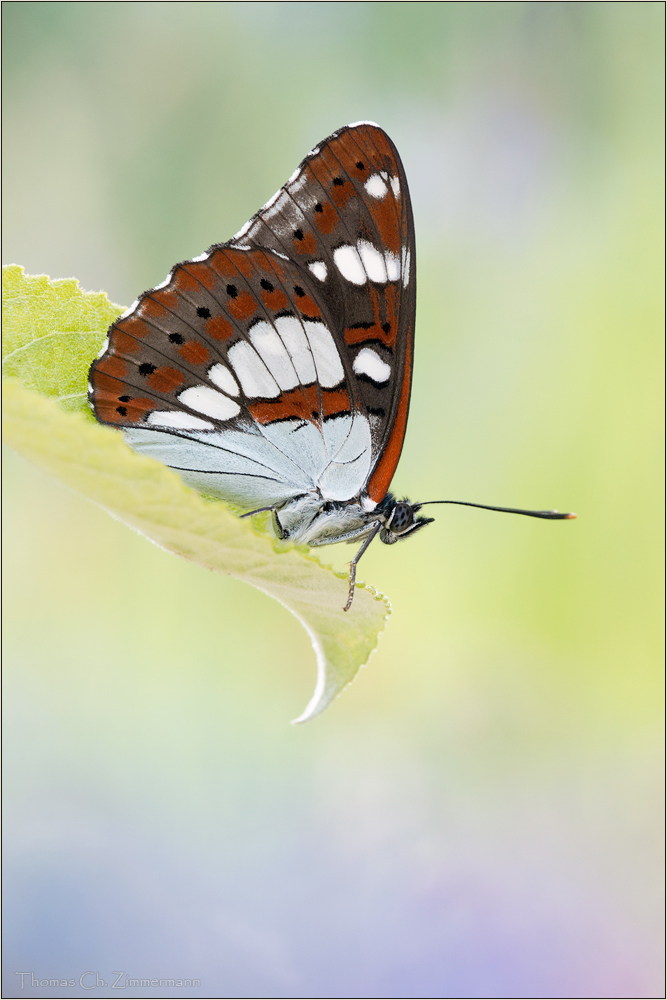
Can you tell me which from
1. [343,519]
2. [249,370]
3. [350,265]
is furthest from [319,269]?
[343,519]

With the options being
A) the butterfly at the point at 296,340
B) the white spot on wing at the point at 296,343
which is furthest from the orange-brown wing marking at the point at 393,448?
the white spot on wing at the point at 296,343

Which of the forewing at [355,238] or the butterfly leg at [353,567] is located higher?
the forewing at [355,238]

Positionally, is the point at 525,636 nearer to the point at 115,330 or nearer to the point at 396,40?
the point at 115,330

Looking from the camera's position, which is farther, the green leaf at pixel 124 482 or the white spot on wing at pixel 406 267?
the white spot on wing at pixel 406 267

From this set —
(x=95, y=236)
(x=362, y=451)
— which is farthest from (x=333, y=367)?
(x=95, y=236)

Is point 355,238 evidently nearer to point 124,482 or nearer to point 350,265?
point 350,265

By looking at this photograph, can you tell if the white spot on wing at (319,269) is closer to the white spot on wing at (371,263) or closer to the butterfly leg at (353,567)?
the white spot on wing at (371,263)

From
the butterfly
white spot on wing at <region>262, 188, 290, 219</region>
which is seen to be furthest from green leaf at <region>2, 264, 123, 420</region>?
white spot on wing at <region>262, 188, 290, 219</region>

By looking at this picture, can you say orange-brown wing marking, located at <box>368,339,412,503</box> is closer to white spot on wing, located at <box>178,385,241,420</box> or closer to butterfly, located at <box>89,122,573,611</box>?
butterfly, located at <box>89,122,573,611</box>
